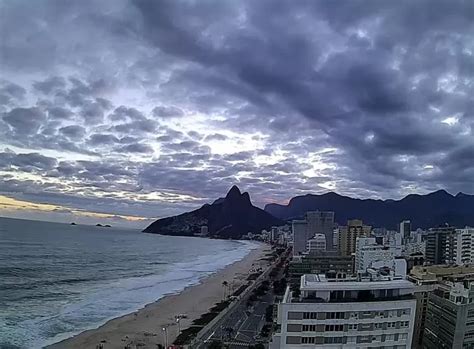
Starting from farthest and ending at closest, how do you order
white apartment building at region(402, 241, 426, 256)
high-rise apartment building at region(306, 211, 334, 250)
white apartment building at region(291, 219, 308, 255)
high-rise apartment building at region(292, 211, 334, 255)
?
high-rise apartment building at region(306, 211, 334, 250) < high-rise apartment building at region(292, 211, 334, 255) < white apartment building at region(291, 219, 308, 255) < white apartment building at region(402, 241, 426, 256)

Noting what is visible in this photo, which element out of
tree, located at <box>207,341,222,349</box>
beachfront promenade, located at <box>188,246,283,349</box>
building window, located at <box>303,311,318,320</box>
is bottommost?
beachfront promenade, located at <box>188,246,283,349</box>

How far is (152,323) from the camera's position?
135ft

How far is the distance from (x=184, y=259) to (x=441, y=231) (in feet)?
171

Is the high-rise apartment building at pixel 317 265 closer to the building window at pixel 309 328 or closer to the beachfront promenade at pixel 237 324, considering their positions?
the beachfront promenade at pixel 237 324

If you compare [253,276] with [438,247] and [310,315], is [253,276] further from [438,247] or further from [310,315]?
[310,315]

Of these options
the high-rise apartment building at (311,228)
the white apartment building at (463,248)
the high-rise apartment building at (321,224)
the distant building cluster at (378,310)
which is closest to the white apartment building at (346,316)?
the distant building cluster at (378,310)

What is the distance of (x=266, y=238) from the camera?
194500 mm

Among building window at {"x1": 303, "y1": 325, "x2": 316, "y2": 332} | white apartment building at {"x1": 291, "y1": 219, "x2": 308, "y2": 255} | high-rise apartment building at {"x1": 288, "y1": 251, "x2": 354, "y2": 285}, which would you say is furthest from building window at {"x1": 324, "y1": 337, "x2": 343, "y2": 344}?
white apartment building at {"x1": 291, "y1": 219, "x2": 308, "y2": 255}

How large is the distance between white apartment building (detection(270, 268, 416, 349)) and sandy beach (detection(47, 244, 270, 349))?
1914cm

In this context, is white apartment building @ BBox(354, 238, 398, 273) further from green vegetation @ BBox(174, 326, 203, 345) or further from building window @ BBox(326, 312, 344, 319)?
building window @ BBox(326, 312, 344, 319)

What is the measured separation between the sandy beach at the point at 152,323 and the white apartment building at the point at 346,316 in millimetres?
19140

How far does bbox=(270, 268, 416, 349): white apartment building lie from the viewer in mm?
18016

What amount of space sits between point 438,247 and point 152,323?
169 feet

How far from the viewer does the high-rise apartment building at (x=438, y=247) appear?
7362cm
